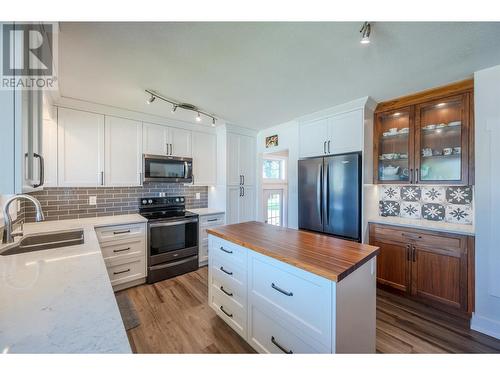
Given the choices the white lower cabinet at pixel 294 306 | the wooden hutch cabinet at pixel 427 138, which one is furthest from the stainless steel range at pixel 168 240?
the wooden hutch cabinet at pixel 427 138

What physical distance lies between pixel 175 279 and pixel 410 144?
3517 millimetres

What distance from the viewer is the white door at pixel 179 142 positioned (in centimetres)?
314

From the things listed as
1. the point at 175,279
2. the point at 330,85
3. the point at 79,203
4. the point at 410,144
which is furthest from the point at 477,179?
the point at 79,203

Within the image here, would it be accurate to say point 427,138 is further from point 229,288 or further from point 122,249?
point 122,249

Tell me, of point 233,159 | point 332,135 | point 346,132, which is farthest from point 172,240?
point 346,132

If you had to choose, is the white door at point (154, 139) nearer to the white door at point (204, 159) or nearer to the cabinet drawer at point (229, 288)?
the white door at point (204, 159)

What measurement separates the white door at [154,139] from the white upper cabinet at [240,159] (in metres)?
1.06

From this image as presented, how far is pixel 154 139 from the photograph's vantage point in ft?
9.84

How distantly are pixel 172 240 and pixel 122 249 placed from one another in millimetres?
604

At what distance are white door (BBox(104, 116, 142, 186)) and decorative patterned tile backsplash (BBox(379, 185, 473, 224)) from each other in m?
3.59

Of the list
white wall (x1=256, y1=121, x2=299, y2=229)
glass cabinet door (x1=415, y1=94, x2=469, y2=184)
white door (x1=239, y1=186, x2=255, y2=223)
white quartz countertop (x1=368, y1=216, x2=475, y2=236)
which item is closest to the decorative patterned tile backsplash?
white quartz countertop (x1=368, y1=216, x2=475, y2=236)
